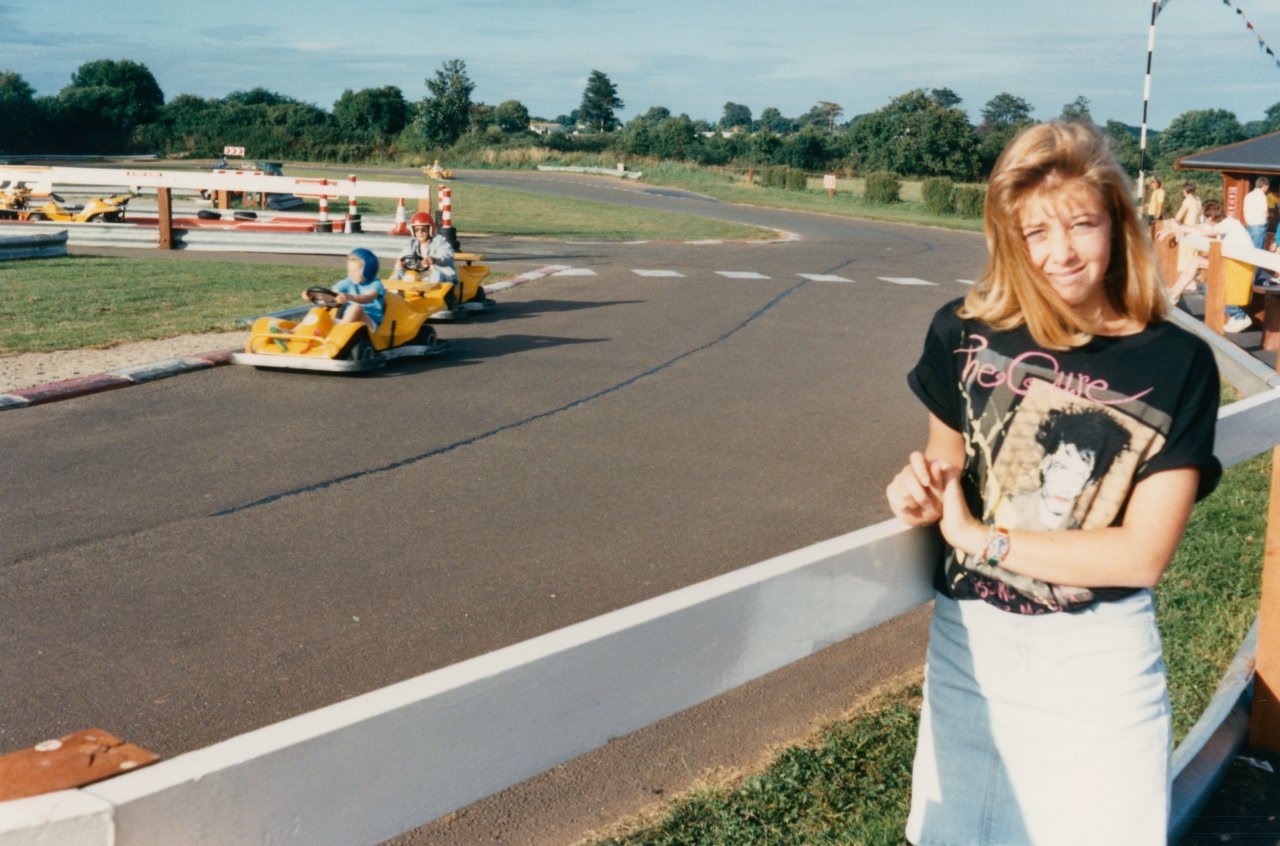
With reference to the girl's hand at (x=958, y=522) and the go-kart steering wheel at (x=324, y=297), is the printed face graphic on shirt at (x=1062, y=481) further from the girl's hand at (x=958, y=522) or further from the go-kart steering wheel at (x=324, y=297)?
the go-kart steering wheel at (x=324, y=297)

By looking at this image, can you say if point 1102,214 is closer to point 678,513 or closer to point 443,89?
point 678,513

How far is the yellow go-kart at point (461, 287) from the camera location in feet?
48.2

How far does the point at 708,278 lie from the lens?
20094 millimetres

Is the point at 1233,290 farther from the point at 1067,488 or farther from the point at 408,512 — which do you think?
the point at 1067,488

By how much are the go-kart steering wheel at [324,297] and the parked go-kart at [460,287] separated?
8.13ft

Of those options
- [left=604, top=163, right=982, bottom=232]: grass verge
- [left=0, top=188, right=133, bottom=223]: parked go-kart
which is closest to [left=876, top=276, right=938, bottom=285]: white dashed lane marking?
[left=0, top=188, right=133, bottom=223]: parked go-kart

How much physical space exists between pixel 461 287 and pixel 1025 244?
42.8 ft

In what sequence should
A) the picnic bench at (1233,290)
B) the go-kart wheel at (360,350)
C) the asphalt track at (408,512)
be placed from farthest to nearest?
the picnic bench at (1233,290), the go-kart wheel at (360,350), the asphalt track at (408,512)

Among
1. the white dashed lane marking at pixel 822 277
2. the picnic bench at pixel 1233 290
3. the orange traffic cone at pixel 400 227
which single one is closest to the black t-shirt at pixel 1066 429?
the picnic bench at pixel 1233 290

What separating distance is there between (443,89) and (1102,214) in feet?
281

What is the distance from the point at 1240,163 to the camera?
20078mm

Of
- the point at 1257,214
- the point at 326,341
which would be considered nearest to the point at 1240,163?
the point at 1257,214

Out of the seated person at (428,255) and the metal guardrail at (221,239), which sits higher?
the seated person at (428,255)

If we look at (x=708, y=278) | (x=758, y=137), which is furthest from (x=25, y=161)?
(x=708, y=278)
